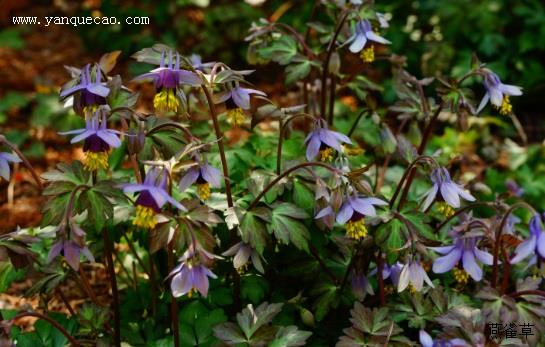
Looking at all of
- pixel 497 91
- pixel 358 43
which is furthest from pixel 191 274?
pixel 497 91

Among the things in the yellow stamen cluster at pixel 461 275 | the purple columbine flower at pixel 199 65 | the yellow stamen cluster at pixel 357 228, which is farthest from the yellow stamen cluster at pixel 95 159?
the yellow stamen cluster at pixel 461 275

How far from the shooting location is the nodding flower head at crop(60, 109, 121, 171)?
81.7 inches

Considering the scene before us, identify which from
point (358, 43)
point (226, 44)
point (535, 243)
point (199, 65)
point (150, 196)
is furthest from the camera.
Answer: point (226, 44)

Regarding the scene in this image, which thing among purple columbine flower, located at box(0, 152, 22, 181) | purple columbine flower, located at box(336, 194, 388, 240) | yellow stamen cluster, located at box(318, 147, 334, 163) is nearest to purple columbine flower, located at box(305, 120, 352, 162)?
yellow stamen cluster, located at box(318, 147, 334, 163)

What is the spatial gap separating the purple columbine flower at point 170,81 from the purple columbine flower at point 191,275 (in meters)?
0.43

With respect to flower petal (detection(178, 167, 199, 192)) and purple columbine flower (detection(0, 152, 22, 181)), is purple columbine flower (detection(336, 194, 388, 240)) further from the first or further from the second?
purple columbine flower (detection(0, 152, 22, 181))

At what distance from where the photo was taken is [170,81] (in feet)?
7.12

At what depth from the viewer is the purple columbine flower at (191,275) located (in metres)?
2.05

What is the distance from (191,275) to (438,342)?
0.74m

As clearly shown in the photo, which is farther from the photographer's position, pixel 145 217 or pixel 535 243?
pixel 535 243

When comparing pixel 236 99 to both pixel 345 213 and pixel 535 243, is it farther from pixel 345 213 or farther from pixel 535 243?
pixel 535 243

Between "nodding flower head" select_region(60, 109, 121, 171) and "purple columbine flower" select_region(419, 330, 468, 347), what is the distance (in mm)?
1002

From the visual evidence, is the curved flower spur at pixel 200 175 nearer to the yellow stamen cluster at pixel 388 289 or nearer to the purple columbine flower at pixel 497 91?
the yellow stamen cluster at pixel 388 289

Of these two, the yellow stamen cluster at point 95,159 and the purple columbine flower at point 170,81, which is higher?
the purple columbine flower at point 170,81
